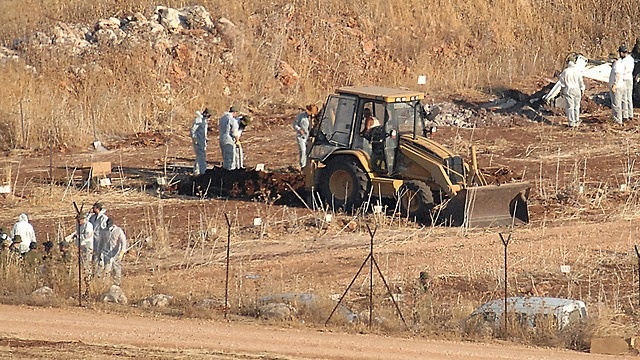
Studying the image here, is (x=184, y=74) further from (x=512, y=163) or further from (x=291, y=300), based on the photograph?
(x=291, y=300)

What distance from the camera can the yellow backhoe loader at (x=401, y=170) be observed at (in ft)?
71.4

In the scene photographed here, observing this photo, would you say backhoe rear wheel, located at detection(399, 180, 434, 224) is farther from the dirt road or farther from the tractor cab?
the dirt road

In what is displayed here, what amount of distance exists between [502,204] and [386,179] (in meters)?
1.84

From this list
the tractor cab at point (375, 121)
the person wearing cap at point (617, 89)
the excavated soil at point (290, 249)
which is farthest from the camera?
the person wearing cap at point (617, 89)

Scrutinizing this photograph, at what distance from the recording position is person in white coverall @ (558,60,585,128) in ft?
104

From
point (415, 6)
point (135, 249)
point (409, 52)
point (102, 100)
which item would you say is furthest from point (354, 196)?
point (415, 6)

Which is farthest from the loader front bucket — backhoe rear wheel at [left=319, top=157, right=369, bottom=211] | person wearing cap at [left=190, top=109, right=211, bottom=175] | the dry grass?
the dry grass

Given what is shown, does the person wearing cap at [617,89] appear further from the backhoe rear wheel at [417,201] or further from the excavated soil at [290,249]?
the backhoe rear wheel at [417,201]

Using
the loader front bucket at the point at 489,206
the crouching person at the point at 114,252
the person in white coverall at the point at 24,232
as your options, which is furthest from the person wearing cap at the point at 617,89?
the crouching person at the point at 114,252

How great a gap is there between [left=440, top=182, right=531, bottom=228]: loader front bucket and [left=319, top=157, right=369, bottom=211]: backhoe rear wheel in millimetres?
1371

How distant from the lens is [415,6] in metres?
42.0

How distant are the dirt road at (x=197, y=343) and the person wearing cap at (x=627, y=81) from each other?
18.0 metres

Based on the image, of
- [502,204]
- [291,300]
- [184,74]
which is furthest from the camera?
[184,74]

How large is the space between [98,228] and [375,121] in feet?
18.2
